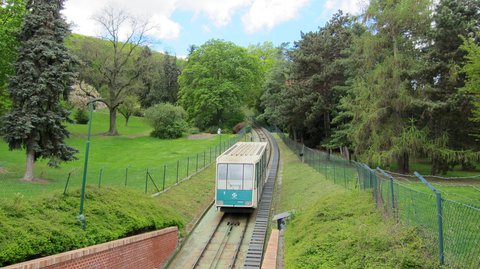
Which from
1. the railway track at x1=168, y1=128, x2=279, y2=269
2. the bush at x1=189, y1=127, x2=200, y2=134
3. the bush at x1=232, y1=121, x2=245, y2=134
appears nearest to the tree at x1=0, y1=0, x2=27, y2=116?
the railway track at x1=168, y1=128, x2=279, y2=269

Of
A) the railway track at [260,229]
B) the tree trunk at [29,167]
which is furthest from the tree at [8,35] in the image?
the railway track at [260,229]

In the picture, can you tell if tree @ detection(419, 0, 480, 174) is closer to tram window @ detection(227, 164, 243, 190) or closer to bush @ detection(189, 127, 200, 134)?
tram window @ detection(227, 164, 243, 190)

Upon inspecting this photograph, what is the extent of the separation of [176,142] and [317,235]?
44.8 metres

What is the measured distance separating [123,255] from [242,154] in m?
13.7

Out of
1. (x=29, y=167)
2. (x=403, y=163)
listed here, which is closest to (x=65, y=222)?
(x=29, y=167)

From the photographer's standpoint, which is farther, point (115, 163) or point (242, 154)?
point (115, 163)

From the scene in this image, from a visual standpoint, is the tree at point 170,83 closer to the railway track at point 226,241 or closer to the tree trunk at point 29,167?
the tree trunk at point 29,167

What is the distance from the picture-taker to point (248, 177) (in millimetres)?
23094

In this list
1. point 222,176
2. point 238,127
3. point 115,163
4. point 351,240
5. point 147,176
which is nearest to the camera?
point 351,240

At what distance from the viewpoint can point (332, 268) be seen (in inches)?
361

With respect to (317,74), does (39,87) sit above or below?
below

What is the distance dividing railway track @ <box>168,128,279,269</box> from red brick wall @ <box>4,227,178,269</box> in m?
1.05

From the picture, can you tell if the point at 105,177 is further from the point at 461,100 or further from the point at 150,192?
the point at 461,100

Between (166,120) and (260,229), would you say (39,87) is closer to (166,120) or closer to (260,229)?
(260,229)
